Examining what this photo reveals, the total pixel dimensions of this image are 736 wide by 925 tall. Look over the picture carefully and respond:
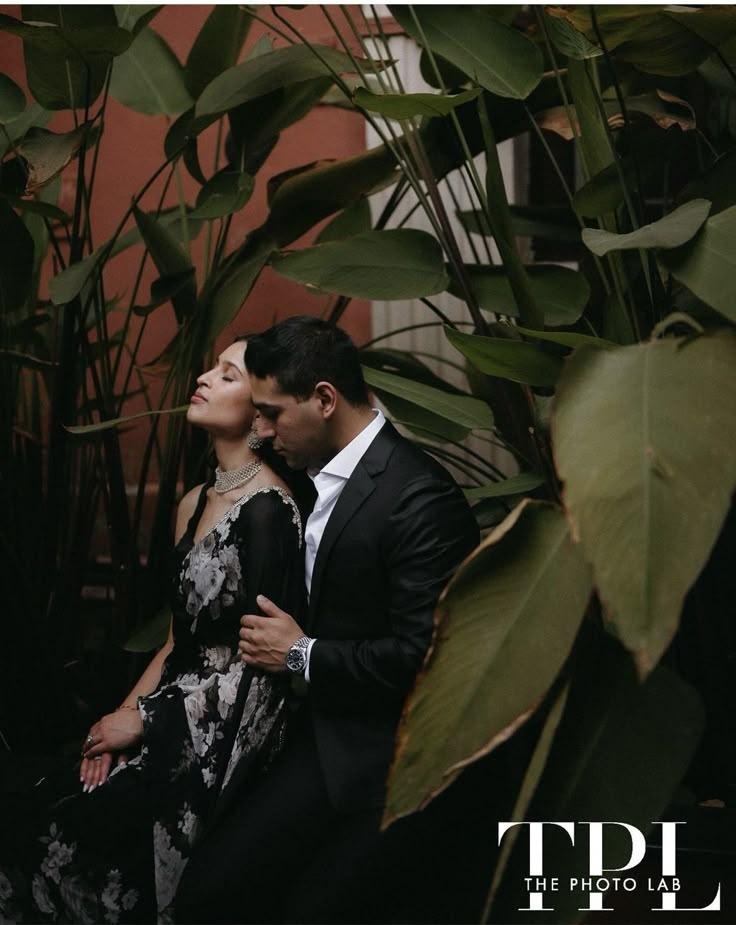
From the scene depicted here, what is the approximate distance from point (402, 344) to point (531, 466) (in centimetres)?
85

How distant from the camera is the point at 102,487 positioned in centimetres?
183

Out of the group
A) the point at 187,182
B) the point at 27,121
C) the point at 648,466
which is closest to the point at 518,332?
the point at 648,466

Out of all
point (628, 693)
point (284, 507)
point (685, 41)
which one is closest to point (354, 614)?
point (284, 507)

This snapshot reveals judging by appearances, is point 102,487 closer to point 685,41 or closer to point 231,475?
point 231,475

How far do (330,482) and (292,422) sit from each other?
3.8 inches

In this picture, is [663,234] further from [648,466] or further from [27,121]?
[27,121]

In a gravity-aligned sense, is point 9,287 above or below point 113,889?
above

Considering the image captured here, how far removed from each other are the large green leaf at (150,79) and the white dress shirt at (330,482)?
95cm

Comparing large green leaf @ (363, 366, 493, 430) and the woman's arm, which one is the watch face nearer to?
the woman's arm

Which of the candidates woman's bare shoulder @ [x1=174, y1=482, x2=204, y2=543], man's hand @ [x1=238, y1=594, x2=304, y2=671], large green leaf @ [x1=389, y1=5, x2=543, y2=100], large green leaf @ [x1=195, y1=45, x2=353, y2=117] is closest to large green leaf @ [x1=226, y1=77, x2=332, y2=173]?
large green leaf @ [x1=195, y1=45, x2=353, y2=117]

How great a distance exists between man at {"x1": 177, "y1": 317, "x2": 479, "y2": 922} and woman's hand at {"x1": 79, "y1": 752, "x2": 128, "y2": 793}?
0.17m

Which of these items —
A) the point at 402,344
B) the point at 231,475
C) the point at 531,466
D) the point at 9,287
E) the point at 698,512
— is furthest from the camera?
the point at 402,344

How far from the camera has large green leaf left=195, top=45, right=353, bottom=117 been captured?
159cm

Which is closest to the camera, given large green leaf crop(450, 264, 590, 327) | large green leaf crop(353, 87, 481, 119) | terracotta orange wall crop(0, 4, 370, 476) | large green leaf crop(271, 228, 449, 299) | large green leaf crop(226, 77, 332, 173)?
large green leaf crop(353, 87, 481, 119)
